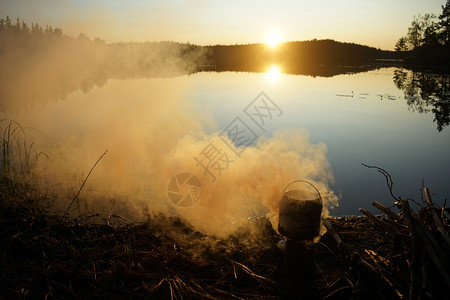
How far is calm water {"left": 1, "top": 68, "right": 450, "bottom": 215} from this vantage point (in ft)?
31.8

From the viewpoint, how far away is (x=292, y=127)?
17.8m

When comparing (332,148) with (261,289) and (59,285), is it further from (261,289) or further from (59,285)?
(59,285)

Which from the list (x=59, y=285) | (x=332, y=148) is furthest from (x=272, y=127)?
(x=59, y=285)

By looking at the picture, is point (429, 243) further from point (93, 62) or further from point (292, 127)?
point (93, 62)

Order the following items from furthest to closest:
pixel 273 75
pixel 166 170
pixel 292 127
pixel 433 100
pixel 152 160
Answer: pixel 273 75, pixel 433 100, pixel 292 127, pixel 152 160, pixel 166 170

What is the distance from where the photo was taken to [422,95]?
28578mm

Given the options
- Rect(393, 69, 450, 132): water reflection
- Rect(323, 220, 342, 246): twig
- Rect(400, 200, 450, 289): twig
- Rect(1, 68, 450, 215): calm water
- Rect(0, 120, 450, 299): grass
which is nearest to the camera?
Rect(400, 200, 450, 289): twig

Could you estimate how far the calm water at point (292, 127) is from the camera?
9.70 meters

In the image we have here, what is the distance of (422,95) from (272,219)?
31464 mm

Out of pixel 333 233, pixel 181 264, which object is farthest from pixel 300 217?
pixel 181 264

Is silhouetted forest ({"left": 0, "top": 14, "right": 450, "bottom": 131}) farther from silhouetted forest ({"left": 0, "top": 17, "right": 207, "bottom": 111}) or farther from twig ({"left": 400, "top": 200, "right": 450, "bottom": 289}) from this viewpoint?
twig ({"left": 400, "top": 200, "right": 450, "bottom": 289})

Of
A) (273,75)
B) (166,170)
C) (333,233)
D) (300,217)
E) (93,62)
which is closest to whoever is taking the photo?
(300,217)

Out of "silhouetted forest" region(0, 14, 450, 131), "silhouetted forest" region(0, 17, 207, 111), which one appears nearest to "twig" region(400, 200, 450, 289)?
"silhouetted forest" region(0, 14, 450, 131)

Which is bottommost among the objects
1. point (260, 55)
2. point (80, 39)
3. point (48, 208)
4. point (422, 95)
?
Answer: point (48, 208)
